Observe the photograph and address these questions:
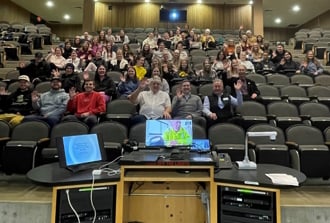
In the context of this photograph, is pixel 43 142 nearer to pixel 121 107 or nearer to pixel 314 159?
pixel 121 107

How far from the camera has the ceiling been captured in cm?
1240

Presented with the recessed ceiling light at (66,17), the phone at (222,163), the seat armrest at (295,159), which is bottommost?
the seat armrest at (295,159)

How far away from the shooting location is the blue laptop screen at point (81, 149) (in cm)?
230

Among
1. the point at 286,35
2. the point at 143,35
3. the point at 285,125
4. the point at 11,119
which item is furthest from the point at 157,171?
the point at 286,35

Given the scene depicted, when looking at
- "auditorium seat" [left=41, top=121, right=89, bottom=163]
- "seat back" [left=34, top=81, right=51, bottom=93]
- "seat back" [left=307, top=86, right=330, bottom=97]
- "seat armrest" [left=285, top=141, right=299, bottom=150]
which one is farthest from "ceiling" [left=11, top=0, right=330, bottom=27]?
"seat armrest" [left=285, top=141, right=299, bottom=150]

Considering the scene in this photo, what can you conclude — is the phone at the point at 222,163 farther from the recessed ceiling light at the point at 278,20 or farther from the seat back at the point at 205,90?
the recessed ceiling light at the point at 278,20

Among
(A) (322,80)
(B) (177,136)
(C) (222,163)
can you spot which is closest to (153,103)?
(B) (177,136)

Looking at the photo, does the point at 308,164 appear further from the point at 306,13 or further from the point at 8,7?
the point at 8,7

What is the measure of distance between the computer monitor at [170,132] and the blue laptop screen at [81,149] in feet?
1.41

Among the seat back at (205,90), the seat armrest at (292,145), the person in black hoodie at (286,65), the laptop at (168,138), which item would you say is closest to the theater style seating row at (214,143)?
the seat armrest at (292,145)

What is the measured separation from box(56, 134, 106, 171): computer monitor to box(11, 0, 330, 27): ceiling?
36.9 feet

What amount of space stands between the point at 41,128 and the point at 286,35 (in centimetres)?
1501

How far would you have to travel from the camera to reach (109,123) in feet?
12.0

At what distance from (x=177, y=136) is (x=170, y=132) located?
0.21 feet
